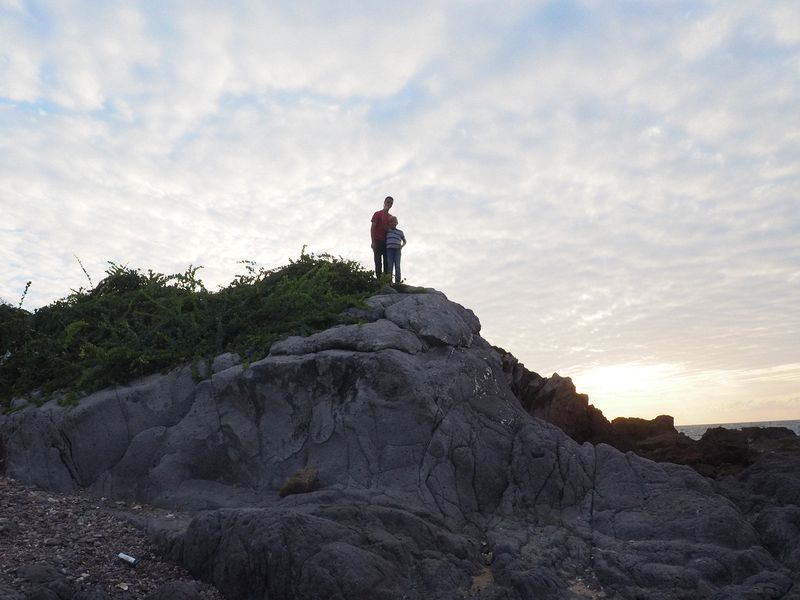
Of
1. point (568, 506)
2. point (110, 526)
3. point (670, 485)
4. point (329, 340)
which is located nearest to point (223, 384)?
point (329, 340)

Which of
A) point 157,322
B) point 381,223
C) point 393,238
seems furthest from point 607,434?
point 157,322

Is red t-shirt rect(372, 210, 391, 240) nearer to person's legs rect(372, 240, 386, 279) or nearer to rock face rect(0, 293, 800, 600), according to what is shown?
person's legs rect(372, 240, 386, 279)

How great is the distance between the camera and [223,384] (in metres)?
13.4

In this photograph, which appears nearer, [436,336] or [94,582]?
[94,582]

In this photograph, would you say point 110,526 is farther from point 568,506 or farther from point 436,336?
point 568,506

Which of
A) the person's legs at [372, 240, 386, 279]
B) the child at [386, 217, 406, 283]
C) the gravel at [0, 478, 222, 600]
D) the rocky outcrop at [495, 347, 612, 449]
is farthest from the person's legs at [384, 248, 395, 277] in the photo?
the gravel at [0, 478, 222, 600]

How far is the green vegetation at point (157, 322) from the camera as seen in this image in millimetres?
14641

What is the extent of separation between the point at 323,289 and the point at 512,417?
16.5ft

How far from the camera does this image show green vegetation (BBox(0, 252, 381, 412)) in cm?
1464

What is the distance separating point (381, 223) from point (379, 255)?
2.90ft

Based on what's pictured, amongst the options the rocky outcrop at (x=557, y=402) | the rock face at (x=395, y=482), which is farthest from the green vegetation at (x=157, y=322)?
the rocky outcrop at (x=557, y=402)

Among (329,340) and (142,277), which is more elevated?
(142,277)

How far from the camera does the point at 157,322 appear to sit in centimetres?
1638

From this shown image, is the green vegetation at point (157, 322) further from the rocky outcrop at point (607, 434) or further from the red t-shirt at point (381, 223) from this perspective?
the rocky outcrop at point (607, 434)
